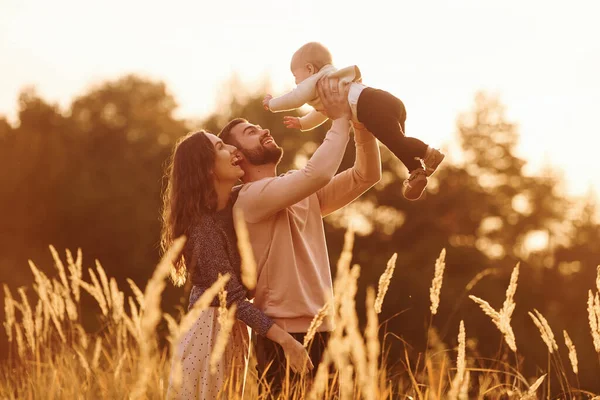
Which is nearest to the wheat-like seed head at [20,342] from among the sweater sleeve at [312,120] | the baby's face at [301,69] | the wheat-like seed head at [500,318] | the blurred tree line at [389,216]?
the sweater sleeve at [312,120]

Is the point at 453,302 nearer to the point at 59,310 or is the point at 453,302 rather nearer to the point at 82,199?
the point at 82,199

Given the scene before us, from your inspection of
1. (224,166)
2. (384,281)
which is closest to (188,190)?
(224,166)

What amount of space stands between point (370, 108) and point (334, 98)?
0.18 m

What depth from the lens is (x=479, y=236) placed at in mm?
23672

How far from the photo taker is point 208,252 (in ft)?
10.00

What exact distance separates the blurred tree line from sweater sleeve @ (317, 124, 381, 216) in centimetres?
1632

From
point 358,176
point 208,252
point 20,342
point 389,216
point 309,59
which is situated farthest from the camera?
point 389,216

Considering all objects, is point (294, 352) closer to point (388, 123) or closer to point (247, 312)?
point (247, 312)

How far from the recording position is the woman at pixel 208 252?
296 cm

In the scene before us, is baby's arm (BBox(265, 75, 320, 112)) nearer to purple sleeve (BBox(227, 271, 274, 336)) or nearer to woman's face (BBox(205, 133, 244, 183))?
woman's face (BBox(205, 133, 244, 183))

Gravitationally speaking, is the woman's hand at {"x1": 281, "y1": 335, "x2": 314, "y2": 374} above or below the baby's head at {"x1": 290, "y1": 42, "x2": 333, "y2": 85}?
below

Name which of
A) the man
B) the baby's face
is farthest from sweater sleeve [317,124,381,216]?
the baby's face

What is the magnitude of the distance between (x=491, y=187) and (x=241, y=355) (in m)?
22.9

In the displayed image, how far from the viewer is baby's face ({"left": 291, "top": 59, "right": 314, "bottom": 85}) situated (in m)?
3.66
